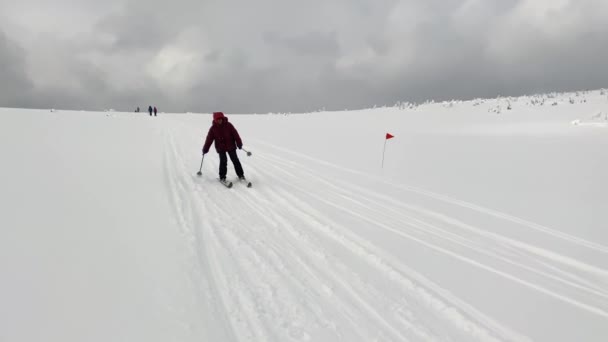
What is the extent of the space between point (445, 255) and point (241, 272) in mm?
2738

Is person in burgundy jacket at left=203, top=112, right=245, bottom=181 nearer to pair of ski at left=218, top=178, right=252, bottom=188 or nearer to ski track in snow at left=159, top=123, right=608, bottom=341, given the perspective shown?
pair of ski at left=218, top=178, right=252, bottom=188

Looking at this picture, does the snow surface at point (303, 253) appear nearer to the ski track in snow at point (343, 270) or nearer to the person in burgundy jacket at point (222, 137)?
the ski track in snow at point (343, 270)

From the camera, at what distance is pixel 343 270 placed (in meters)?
4.23

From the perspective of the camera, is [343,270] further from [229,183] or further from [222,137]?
[222,137]

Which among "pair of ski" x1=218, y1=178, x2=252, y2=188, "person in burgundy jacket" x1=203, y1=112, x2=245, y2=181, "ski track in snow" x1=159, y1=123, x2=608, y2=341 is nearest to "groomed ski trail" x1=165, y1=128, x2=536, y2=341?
"ski track in snow" x1=159, y1=123, x2=608, y2=341

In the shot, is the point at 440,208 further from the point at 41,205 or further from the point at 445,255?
the point at 41,205

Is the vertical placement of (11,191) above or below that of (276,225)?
above

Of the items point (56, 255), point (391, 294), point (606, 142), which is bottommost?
point (391, 294)

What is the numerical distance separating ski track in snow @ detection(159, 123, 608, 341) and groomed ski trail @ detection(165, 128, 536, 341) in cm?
1

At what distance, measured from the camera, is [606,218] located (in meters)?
5.73

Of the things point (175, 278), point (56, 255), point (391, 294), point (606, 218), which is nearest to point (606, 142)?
point (606, 218)

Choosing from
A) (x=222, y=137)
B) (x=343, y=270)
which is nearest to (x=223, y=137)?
(x=222, y=137)

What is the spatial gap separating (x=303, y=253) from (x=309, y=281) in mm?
742

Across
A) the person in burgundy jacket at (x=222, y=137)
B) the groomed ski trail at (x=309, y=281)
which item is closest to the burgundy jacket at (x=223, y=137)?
the person in burgundy jacket at (x=222, y=137)
